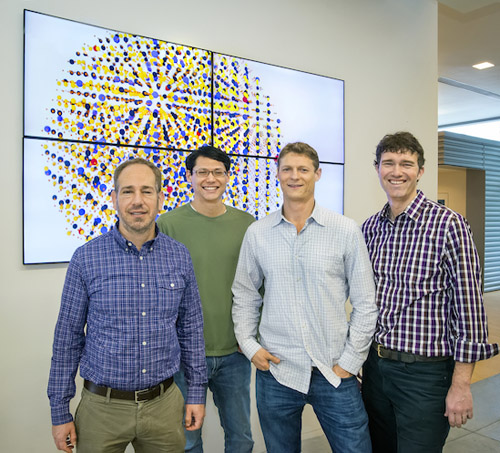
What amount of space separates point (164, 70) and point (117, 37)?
294mm

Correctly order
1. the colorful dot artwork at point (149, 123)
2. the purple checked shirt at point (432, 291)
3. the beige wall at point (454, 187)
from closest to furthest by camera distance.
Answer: the purple checked shirt at point (432, 291) → the colorful dot artwork at point (149, 123) → the beige wall at point (454, 187)

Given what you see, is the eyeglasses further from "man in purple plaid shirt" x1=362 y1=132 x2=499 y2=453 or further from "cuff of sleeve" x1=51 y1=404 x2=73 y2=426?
"cuff of sleeve" x1=51 y1=404 x2=73 y2=426

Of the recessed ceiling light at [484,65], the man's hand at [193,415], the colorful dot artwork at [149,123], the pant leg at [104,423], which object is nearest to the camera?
the pant leg at [104,423]

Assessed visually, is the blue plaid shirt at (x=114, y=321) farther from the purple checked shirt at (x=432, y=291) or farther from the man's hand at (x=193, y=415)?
the purple checked shirt at (x=432, y=291)

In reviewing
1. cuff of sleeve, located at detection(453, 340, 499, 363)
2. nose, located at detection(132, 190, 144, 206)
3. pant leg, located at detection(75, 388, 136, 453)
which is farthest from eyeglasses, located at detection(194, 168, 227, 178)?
cuff of sleeve, located at detection(453, 340, 499, 363)

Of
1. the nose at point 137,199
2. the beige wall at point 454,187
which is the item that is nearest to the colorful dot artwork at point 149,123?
the nose at point 137,199

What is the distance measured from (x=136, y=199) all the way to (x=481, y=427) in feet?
10.4

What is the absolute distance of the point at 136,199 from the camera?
5.27 ft

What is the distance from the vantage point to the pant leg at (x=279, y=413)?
1.83 metres

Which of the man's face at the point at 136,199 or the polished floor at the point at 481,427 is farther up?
the man's face at the point at 136,199

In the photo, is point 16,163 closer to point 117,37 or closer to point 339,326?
point 117,37

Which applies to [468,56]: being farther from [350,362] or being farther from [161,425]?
[161,425]

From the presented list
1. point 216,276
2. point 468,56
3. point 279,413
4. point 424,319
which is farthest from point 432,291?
point 468,56

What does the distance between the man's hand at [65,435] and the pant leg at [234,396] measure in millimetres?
652
